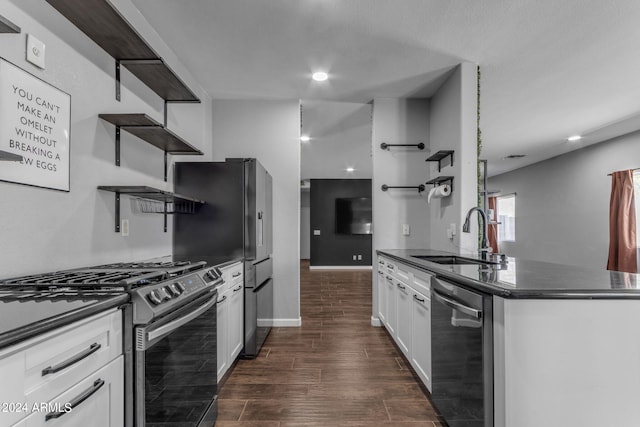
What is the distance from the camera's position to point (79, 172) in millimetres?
1708

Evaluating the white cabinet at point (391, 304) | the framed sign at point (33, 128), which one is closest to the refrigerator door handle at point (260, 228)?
the white cabinet at point (391, 304)

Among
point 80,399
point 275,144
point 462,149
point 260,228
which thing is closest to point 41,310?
point 80,399

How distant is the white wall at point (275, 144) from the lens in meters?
3.78

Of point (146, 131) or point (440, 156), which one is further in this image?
point (440, 156)

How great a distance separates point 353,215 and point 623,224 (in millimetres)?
5396

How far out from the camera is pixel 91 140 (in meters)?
1.81

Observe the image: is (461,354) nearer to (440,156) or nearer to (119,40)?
(440,156)

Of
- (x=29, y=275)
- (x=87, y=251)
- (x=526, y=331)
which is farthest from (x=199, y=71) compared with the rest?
(x=526, y=331)

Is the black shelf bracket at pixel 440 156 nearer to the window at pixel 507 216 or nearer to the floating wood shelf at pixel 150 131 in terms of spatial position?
the floating wood shelf at pixel 150 131

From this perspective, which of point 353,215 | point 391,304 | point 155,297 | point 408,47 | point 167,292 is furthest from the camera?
point 353,215

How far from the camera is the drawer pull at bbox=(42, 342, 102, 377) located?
815 mm

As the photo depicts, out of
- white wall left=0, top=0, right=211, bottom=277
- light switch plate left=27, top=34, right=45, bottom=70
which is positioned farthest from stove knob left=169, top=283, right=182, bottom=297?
light switch plate left=27, top=34, right=45, bottom=70

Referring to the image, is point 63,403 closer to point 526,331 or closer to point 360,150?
point 526,331

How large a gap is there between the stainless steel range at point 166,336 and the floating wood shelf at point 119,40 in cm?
121
